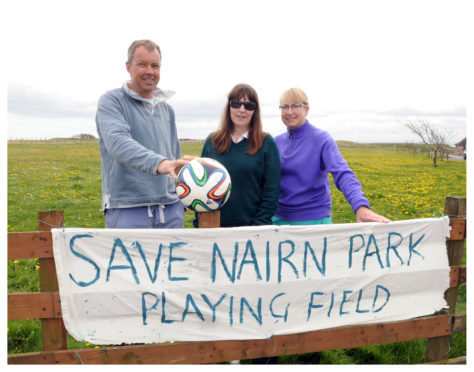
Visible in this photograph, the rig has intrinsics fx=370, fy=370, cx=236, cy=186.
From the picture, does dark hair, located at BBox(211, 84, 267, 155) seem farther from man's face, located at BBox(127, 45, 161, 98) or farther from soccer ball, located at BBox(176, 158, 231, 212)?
man's face, located at BBox(127, 45, 161, 98)

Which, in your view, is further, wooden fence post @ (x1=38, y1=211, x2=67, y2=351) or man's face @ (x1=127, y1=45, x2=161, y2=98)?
man's face @ (x1=127, y1=45, x2=161, y2=98)

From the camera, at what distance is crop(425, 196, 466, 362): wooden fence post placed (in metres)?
3.74

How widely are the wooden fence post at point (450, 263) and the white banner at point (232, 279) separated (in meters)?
0.37

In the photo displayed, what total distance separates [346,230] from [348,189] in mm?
435

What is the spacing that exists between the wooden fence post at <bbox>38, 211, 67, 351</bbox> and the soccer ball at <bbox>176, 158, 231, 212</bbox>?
41.1 inches

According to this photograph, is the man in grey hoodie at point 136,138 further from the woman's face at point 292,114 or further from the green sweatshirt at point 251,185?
the woman's face at point 292,114

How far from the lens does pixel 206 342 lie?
3250mm

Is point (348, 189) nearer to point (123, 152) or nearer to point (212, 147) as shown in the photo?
point (212, 147)

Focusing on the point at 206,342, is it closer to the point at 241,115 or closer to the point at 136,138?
the point at 136,138

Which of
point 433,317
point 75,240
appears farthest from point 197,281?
point 433,317

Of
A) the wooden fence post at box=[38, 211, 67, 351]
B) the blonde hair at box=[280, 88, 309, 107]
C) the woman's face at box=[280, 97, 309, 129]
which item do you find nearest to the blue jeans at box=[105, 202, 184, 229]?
→ the wooden fence post at box=[38, 211, 67, 351]

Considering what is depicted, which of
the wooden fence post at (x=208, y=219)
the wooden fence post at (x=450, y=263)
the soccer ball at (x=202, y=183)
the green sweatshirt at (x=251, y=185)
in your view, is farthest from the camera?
the wooden fence post at (x=450, y=263)

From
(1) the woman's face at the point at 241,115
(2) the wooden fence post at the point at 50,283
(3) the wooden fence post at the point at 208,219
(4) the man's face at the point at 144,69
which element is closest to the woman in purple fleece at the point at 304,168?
(1) the woman's face at the point at 241,115

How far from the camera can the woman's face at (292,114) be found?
3842 mm
